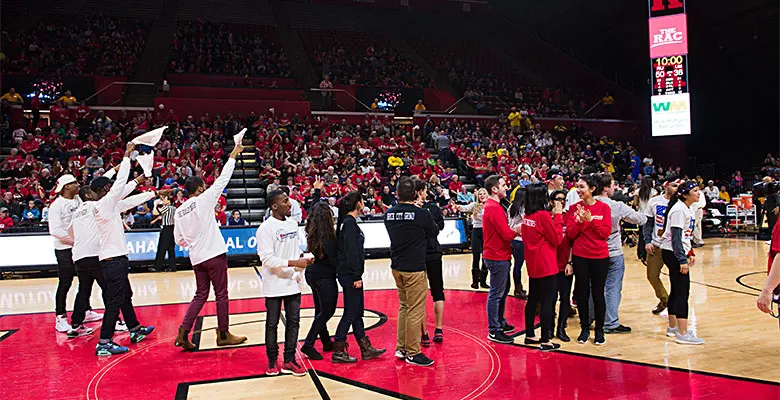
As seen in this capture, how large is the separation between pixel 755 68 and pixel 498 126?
10701mm

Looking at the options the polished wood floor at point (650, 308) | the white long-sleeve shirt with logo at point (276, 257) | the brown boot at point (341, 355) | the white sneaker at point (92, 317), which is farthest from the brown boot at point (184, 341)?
the white sneaker at point (92, 317)

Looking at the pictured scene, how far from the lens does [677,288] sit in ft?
18.8

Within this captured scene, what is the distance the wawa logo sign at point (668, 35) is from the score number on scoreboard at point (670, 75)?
21cm

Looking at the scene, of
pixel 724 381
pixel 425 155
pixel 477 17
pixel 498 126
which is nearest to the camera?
pixel 724 381

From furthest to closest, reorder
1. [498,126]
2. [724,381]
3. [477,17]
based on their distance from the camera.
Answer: [477,17] < [498,126] < [724,381]

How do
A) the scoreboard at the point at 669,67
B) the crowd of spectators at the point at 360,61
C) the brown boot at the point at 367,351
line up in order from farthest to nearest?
the crowd of spectators at the point at 360,61 → the scoreboard at the point at 669,67 → the brown boot at the point at 367,351

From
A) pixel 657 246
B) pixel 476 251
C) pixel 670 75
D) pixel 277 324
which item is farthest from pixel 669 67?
pixel 277 324

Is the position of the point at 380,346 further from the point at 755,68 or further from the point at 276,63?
the point at 755,68

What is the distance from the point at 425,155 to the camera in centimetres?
1881

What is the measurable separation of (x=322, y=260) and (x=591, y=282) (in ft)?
9.19

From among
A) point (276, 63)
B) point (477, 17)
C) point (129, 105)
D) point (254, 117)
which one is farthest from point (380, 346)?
point (477, 17)

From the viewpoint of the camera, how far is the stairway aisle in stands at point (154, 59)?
70.1ft

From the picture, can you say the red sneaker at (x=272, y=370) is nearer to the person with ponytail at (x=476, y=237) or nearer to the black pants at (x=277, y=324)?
the black pants at (x=277, y=324)

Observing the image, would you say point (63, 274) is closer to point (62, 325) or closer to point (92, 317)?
point (62, 325)
